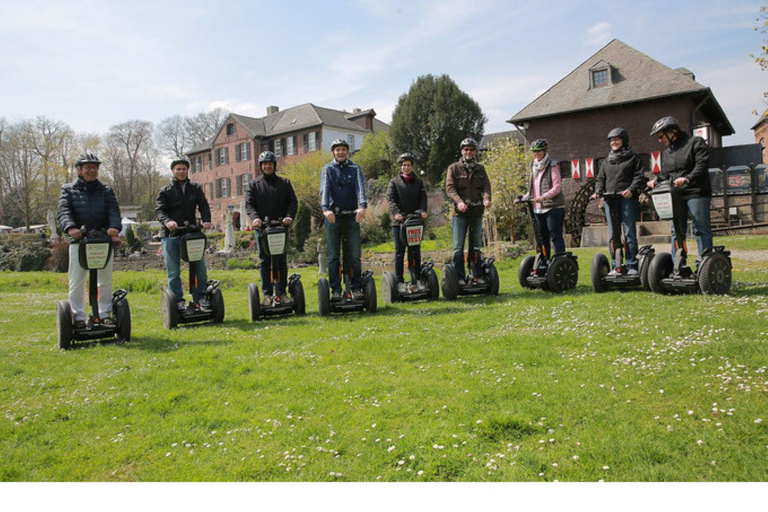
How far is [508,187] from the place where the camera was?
80.9 feet

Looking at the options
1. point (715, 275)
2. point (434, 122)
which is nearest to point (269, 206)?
point (715, 275)

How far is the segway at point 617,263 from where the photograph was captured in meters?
7.45

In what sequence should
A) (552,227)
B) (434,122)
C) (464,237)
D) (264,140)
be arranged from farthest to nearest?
(264,140)
(434,122)
(552,227)
(464,237)

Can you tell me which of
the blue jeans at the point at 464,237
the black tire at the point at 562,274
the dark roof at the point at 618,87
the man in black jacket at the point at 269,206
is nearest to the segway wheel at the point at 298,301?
the man in black jacket at the point at 269,206

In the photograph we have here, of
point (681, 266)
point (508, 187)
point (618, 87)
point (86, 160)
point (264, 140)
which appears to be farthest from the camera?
point (264, 140)

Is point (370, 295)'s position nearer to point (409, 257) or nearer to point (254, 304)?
point (409, 257)

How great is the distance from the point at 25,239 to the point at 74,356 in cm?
3838

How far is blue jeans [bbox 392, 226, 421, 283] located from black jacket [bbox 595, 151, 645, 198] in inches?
106

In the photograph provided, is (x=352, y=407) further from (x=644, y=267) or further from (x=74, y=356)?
(x=644, y=267)

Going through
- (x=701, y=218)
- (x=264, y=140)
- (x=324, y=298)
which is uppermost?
(x=264, y=140)

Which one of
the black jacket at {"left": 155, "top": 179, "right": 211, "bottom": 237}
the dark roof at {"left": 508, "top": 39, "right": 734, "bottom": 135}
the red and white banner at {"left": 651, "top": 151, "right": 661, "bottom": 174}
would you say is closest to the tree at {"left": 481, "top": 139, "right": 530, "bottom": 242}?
the dark roof at {"left": 508, "top": 39, "right": 734, "bottom": 135}

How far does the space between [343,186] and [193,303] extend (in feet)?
8.76

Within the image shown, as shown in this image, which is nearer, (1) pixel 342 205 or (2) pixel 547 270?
(1) pixel 342 205

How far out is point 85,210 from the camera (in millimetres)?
6461
